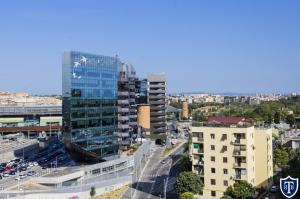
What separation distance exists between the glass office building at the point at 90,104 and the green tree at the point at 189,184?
12.9 metres

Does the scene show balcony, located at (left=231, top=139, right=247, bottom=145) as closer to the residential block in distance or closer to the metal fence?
the metal fence

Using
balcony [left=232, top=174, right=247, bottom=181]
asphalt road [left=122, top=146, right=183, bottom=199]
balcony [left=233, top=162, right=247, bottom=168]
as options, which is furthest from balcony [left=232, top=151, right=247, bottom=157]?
asphalt road [left=122, top=146, right=183, bottom=199]

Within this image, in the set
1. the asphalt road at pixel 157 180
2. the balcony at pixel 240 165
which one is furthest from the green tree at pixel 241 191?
the asphalt road at pixel 157 180

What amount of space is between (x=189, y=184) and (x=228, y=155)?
387 centimetres

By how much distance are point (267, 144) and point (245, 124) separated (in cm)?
322

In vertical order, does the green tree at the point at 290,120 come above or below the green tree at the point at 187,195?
above

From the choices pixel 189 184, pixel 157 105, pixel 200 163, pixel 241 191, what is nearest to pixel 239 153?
pixel 241 191

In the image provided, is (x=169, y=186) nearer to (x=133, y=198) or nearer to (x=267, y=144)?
(x=133, y=198)

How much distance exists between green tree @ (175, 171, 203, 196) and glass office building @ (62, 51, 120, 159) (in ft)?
42.2

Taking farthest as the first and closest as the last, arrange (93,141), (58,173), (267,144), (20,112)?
1. (20,112)
2. (93,141)
3. (58,173)
4. (267,144)

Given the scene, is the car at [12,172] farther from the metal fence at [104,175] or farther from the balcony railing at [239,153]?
the balcony railing at [239,153]

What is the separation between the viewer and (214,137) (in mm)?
39562

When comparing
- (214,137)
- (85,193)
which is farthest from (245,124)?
(85,193)

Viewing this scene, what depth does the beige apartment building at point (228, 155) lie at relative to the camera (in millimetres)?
38594
